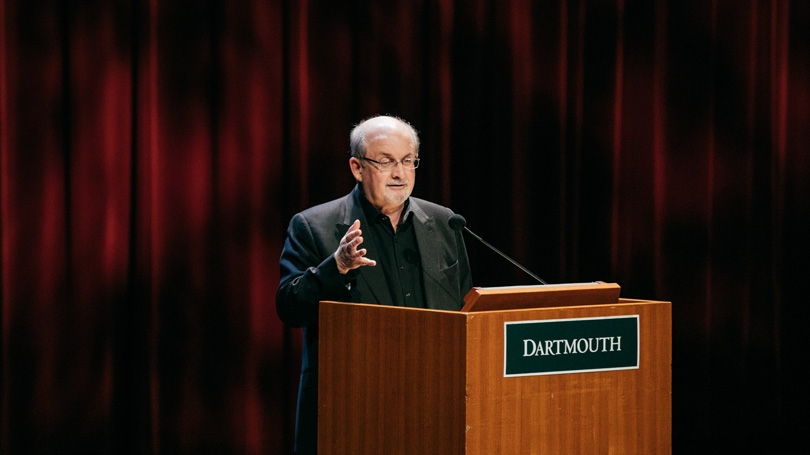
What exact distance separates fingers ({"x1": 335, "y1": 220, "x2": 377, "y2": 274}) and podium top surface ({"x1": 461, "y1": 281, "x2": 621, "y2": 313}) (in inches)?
11.4

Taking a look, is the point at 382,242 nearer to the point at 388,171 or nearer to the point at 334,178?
the point at 388,171

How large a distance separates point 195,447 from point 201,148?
1.12 metres

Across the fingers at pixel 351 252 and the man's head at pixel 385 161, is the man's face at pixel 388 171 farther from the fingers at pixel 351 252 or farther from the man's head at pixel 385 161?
the fingers at pixel 351 252

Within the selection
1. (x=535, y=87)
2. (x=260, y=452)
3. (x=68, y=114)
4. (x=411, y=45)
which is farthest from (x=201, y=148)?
(x=535, y=87)

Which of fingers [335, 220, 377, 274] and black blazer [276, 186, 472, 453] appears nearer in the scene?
fingers [335, 220, 377, 274]

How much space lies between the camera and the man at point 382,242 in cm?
228

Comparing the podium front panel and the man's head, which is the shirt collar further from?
the podium front panel

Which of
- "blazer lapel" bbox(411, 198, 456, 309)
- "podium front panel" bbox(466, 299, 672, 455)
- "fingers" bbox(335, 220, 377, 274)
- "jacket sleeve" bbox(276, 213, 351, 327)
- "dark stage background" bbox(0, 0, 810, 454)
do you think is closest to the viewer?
"podium front panel" bbox(466, 299, 672, 455)

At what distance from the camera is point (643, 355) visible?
1.89 metres

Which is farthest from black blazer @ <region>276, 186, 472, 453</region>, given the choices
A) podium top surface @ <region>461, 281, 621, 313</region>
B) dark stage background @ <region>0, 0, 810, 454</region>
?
dark stage background @ <region>0, 0, 810, 454</region>

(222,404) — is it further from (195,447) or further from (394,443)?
(394,443)

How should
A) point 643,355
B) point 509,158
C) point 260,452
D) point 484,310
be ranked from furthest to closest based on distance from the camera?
point 509,158
point 260,452
point 643,355
point 484,310

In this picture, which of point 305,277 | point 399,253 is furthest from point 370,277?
point 305,277

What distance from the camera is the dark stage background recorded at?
3461 mm
